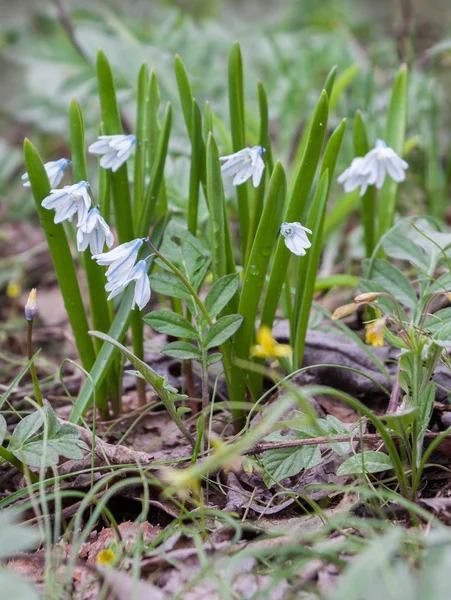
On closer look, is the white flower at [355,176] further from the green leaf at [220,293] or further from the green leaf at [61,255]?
the green leaf at [61,255]

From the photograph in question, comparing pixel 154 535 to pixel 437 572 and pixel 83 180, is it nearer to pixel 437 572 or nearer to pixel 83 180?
pixel 437 572

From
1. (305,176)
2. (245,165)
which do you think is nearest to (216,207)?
(245,165)

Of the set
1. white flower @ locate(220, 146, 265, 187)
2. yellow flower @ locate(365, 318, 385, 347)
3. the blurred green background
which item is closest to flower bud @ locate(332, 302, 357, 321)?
yellow flower @ locate(365, 318, 385, 347)

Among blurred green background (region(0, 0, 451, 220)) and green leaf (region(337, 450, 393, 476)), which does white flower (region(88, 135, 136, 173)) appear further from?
green leaf (region(337, 450, 393, 476))

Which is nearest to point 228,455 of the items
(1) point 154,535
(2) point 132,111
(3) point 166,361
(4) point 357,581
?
(4) point 357,581

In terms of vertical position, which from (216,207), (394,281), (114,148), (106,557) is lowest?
(106,557)

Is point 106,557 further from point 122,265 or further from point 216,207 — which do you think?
point 216,207
